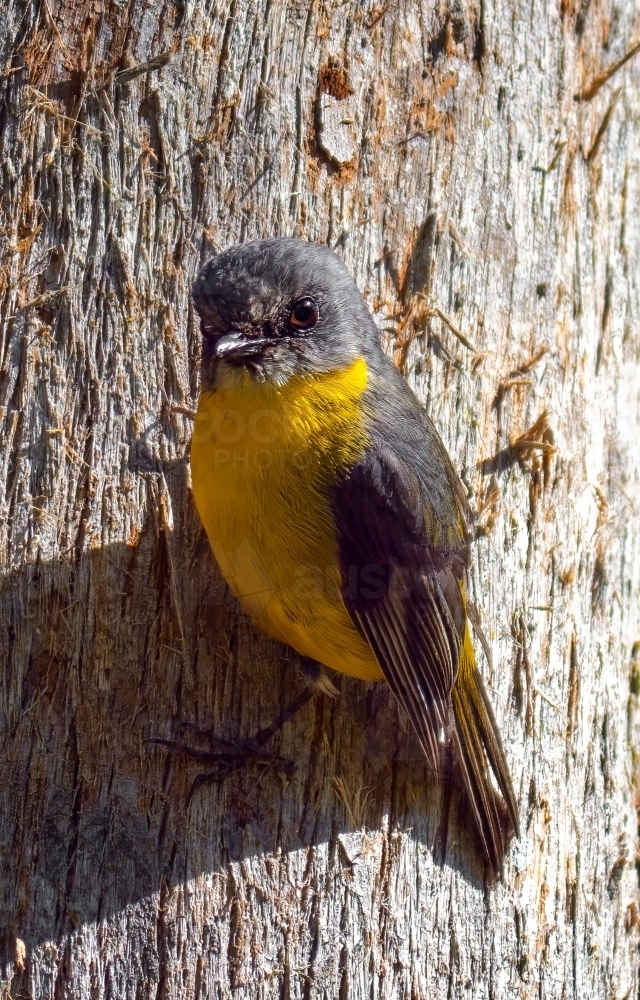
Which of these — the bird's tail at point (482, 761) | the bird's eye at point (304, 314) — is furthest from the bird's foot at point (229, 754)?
the bird's eye at point (304, 314)

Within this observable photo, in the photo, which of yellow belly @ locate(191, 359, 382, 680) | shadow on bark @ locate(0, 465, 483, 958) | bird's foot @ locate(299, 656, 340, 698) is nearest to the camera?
shadow on bark @ locate(0, 465, 483, 958)

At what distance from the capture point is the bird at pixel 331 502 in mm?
3316

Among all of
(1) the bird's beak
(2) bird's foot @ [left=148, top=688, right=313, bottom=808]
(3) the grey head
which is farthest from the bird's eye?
(2) bird's foot @ [left=148, top=688, right=313, bottom=808]

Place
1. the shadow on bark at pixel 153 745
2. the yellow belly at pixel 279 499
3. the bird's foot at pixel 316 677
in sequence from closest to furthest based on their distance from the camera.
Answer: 1. the shadow on bark at pixel 153 745
2. the yellow belly at pixel 279 499
3. the bird's foot at pixel 316 677

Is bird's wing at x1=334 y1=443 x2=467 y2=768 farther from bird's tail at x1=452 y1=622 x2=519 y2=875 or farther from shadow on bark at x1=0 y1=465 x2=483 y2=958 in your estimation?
shadow on bark at x1=0 y1=465 x2=483 y2=958

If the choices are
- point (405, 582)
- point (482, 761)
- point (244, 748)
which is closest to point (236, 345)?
point (405, 582)

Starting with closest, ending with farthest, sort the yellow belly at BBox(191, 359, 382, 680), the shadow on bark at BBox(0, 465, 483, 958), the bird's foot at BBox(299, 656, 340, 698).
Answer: the shadow on bark at BBox(0, 465, 483, 958), the yellow belly at BBox(191, 359, 382, 680), the bird's foot at BBox(299, 656, 340, 698)

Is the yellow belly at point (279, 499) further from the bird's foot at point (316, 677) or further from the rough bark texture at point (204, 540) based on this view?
the rough bark texture at point (204, 540)

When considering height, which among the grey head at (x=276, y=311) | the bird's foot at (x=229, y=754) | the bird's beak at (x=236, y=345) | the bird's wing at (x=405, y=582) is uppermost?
the grey head at (x=276, y=311)

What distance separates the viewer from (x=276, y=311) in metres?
3.37

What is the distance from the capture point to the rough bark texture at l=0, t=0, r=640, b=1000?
325 cm

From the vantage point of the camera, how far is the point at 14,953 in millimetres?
3121

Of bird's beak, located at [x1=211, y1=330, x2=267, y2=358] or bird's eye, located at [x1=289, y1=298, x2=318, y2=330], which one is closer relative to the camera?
bird's beak, located at [x1=211, y1=330, x2=267, y2=358]

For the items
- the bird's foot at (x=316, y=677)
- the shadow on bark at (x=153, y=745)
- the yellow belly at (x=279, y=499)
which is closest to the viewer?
the shadow on bark at (x=153, y=745)
